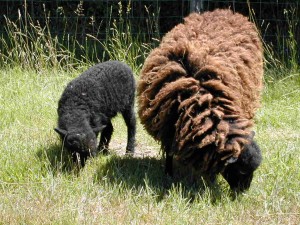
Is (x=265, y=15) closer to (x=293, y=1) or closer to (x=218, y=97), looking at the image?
(x=293, y=1)

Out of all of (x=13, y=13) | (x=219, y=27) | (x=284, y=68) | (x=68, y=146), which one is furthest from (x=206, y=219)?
(x=13, y=13)

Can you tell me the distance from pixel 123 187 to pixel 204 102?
41.1 inches

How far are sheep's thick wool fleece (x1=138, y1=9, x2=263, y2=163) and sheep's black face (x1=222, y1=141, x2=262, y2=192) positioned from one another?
120 mm

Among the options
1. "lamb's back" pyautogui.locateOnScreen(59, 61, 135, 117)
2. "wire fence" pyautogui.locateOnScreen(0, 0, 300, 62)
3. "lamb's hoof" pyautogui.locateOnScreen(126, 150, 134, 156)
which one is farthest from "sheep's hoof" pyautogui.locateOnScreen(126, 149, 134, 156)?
"wire fence" pyautogui.locateOnScreen(0, 0, 300, 62)

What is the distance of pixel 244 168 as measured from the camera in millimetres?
4648

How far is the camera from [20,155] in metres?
5.32

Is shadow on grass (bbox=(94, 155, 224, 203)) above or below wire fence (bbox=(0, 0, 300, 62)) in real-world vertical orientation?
below

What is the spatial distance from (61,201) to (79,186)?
363mm

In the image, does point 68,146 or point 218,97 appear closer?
point 218,97

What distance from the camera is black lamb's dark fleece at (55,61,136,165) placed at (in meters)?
5.22

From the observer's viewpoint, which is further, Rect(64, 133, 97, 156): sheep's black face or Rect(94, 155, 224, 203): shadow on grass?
Rect(64, 133, 97, 156): sheep's black face

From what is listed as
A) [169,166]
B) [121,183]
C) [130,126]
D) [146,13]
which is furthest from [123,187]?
[146,13]

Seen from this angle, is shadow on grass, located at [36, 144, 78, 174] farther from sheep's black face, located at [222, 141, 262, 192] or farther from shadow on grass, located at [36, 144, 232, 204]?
sheep's black face, located at [222, 141, 262, 192]

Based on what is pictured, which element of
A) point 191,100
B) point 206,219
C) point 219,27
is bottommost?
point 206,219
